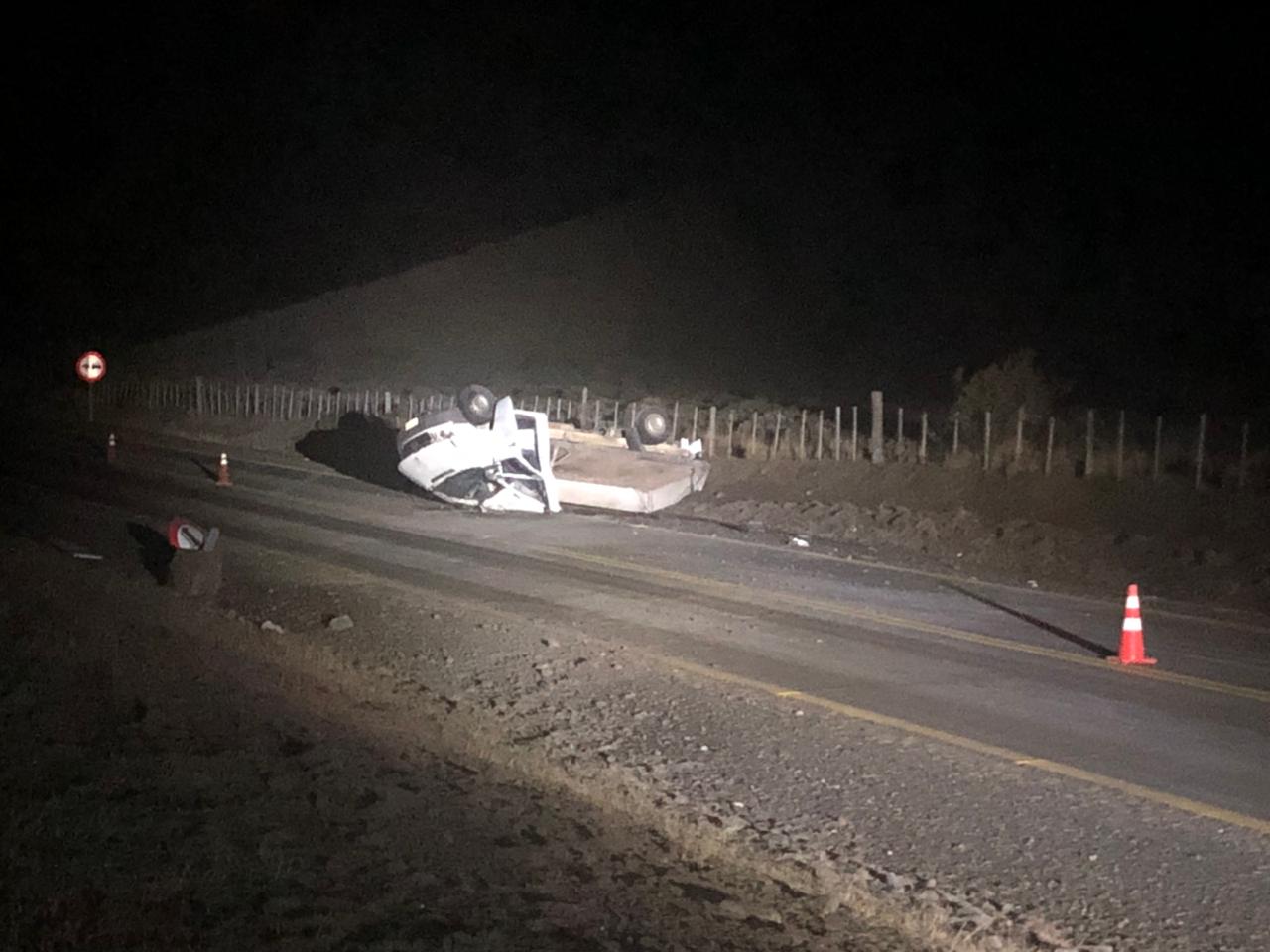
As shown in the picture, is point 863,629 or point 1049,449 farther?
point 1049,449

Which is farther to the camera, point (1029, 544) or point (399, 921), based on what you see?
point (1029, 544)

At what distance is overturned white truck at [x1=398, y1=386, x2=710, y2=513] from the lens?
21.8 m

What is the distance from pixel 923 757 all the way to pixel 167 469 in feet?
73.2

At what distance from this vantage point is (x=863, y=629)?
13.7 metres

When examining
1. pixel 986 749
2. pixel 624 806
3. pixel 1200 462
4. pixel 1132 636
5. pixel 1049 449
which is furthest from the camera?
pixel 1049 449

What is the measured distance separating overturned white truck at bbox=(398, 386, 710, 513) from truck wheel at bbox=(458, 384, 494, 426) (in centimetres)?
1

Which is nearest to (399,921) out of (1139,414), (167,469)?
(167,469)

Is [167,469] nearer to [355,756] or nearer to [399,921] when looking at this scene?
[355,756]

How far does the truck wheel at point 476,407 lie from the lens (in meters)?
22.6

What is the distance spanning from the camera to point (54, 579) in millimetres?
15195

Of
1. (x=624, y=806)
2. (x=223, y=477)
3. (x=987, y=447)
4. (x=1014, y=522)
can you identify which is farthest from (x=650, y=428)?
(x=624, y=806)

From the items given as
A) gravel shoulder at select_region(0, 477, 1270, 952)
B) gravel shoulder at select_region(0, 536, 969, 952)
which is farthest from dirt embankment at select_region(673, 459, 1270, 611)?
gravel shoulder at select_region(0, 536, 969, 952)

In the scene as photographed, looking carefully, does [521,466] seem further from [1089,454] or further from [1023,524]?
[1089,454]

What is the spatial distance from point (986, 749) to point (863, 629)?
414cm
